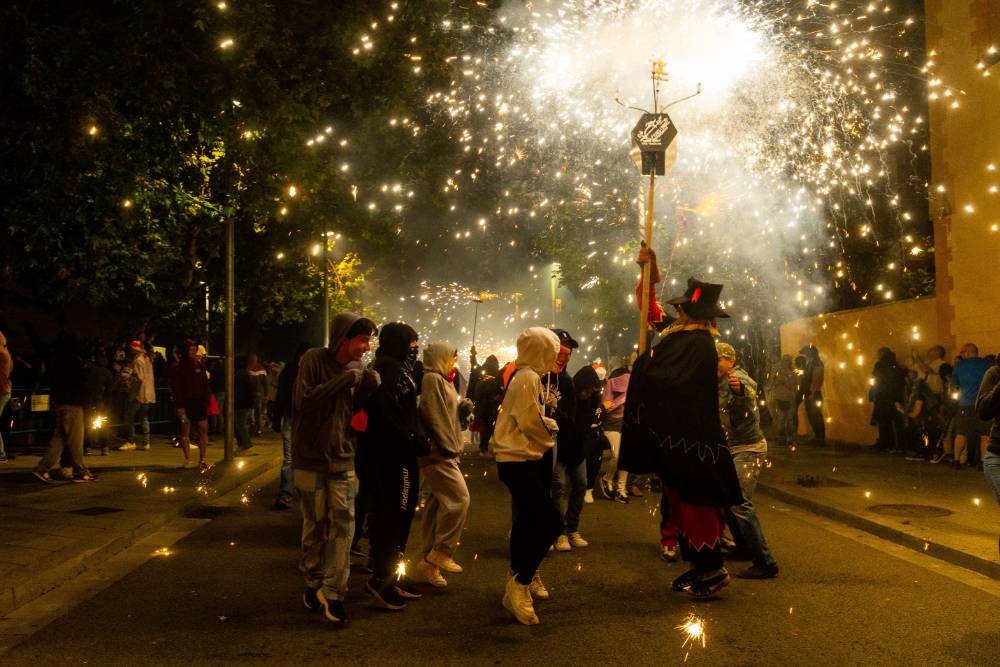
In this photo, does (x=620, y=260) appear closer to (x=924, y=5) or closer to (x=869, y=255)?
(x=869, y=255)

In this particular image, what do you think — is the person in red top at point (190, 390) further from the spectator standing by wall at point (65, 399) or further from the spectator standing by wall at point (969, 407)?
the spectator standing by wall at point (969, 407)

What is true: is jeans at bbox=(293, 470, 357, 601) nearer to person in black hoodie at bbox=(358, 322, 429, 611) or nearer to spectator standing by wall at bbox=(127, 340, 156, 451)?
person in black hoodie at bbox=(358, 322, 429, 611)

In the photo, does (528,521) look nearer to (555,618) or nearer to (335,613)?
(555,618)

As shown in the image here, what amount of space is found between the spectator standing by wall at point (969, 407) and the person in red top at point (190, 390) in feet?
35.4

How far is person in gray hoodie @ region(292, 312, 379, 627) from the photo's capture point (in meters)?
5.73

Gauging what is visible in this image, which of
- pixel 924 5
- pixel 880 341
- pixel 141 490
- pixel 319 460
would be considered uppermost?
pixel 924 5

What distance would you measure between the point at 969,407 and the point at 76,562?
11797mm

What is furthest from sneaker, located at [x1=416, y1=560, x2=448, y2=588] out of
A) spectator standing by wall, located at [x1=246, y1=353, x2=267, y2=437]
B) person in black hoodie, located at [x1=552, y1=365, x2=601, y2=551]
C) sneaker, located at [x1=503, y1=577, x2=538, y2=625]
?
spectator standing by wall, located at [x1=246, y1=353, x2=267, y2=437]

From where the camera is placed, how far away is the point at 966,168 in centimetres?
1609

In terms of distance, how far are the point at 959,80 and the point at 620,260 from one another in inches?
627

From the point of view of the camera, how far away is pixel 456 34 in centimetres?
1353

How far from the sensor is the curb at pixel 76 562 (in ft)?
20.9

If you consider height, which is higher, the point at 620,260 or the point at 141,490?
the point at 620,260

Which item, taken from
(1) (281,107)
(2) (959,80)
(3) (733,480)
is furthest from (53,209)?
(2) (959,80)
